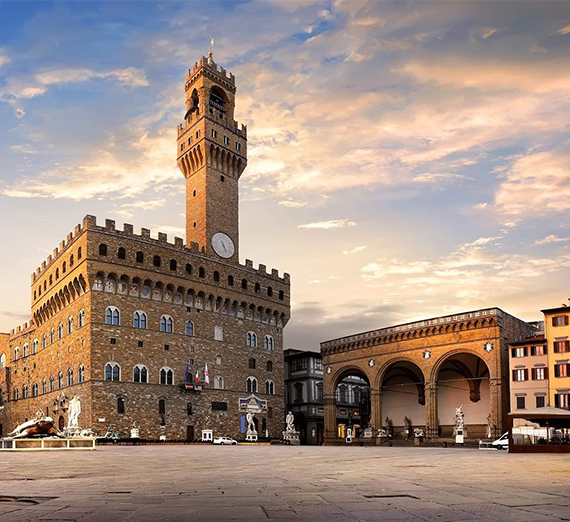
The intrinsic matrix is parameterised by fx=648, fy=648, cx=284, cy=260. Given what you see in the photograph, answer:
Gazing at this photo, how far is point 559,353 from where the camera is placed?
152 ft

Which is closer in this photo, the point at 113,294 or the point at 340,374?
the point at 113,294

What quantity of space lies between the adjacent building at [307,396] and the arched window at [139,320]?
2480cm

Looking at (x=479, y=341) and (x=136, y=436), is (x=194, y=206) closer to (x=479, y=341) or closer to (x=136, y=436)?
(x=136, y=436)

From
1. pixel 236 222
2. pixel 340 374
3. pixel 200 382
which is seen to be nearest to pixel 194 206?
pixel 236 222

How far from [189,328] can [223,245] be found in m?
9.53

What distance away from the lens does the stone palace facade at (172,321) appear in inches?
1998

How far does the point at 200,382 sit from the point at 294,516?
4856 centimetres

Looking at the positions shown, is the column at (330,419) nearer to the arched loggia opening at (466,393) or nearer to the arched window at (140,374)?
the arched loggia opening at (466,393)

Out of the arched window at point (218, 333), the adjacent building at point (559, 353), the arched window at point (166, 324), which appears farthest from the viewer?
the arched window at point (218, 333)

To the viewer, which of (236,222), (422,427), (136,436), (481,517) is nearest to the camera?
(481,517)

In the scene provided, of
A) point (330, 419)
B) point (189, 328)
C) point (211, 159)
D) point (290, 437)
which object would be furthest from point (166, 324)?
point (330, 419)

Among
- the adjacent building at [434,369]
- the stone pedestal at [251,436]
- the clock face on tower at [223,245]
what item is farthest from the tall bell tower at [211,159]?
the stone pedestal at [251,436]

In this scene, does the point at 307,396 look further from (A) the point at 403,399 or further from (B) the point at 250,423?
(B) the point at 250,423

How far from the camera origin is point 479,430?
5572cm
